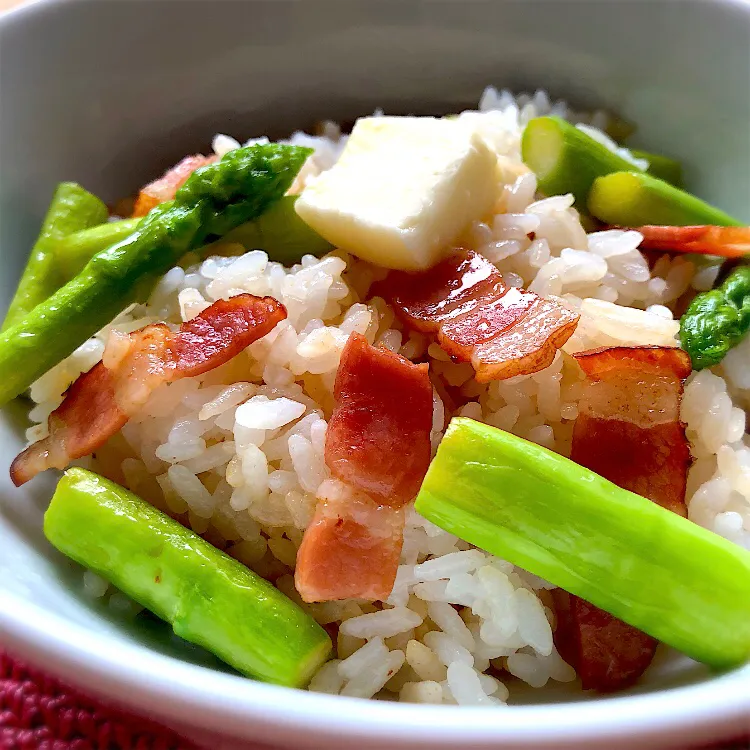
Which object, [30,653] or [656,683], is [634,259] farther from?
[30,653]

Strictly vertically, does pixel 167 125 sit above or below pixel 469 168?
below

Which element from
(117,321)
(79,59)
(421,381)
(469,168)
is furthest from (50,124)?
(421,381)

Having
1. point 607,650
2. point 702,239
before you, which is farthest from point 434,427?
point 702,239

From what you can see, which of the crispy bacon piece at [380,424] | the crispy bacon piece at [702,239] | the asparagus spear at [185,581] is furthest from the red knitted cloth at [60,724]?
the crispy bacon piece at [702,239]

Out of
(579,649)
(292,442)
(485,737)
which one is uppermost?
(485,737)

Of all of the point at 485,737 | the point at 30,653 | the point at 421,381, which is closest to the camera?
the point at 485,737

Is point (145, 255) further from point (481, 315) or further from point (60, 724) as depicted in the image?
point (60, 724)

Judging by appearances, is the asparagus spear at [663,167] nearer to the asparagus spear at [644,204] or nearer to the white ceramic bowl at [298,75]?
the white ceramic bowl at [298,75]
